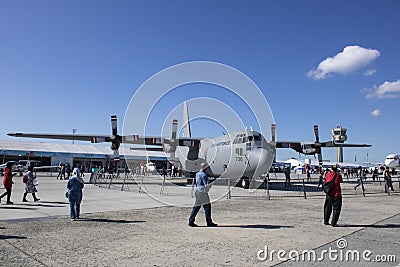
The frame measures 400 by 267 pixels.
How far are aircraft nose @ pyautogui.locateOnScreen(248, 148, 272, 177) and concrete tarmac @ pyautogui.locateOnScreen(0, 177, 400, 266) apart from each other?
624cm

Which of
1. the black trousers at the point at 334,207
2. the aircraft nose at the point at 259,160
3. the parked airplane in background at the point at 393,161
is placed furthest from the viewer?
the parked airplane in background at the point at 393,161

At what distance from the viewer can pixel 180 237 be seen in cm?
724

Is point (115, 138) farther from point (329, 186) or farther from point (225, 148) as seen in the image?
point (329, 186)

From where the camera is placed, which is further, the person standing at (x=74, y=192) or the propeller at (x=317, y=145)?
the propeller at (x=317, y=145)

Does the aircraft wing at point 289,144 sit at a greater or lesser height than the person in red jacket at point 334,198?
greater

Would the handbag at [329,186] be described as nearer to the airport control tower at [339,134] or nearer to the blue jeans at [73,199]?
the blue jeans at [73,199]

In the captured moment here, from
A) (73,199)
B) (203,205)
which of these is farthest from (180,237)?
(73,199)

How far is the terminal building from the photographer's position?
52531 millimetres

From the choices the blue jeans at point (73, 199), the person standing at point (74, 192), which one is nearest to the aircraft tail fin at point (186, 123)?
the person standing at point (74, 192)

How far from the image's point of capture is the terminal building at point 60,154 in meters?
52.5

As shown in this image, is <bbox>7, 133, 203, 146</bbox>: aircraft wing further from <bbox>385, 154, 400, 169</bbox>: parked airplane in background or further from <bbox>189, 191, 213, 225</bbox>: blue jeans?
<bbox>385, 154, 400, 169</bbox>: parked airplane in background

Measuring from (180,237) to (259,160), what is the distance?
11.2 m

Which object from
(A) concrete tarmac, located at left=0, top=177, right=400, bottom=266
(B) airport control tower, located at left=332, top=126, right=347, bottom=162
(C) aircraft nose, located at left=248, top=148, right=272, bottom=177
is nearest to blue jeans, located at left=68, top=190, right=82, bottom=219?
(A) concrete tarmac, located at left=0, top=177, right=400, bottom=266

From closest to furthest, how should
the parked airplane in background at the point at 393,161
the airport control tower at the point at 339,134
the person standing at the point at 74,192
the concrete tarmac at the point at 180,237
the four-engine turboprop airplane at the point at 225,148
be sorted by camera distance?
1. the concrete tarmac at the point at 180,237
2. the person standing at the point at 74,192
3. the four-engine turboprop airplane at the point at 225,148
4. the airport control tower at the point at 339,134
5. the parked airplane in background at the point at 393,161
